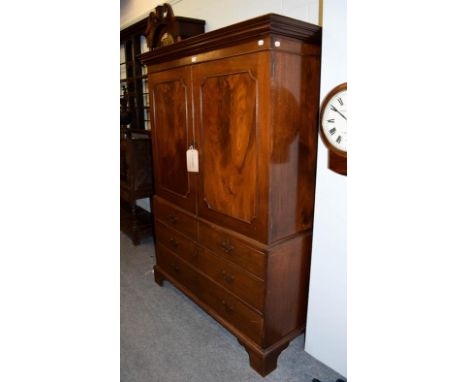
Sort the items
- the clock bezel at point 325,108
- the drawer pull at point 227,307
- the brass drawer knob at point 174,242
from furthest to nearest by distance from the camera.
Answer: the brass drawer knob at point 174,242 < the drawer pull at point 227,307 < the clock bezel at point 325,108

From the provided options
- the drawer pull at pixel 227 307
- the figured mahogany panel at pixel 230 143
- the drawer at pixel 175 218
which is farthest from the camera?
the drawer at pixel 175 218

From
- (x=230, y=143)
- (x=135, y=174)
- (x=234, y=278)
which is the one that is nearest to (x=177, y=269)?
(x=234, y=278)

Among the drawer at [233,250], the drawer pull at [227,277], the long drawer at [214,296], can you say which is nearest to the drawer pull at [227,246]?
the drawer at [233,250]

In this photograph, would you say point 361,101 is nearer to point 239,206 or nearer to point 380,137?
point 380,137

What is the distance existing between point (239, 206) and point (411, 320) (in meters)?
1.34

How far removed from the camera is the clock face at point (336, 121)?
147 cm

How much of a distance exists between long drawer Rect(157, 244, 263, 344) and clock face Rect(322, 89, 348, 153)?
100 cm

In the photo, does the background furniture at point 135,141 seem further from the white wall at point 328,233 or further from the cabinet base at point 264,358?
the cabinet base at point 264,358

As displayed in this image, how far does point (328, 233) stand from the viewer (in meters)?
1.70

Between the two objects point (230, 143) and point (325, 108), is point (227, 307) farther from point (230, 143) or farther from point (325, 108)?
point (325, 108)

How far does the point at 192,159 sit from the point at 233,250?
2.02ft

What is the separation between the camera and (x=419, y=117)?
406 millimetres

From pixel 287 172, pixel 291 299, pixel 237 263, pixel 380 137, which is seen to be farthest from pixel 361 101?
pixel 291 299

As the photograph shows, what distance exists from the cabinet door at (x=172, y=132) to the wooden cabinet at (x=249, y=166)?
0.04 ft
